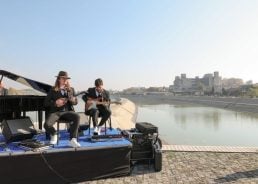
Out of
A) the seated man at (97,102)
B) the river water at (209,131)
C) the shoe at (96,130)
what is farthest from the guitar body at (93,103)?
the river water at (209,131)

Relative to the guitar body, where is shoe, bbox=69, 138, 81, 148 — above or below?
below

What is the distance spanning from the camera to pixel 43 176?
22.6ft

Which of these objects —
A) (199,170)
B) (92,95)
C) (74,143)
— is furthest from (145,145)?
(92,95)

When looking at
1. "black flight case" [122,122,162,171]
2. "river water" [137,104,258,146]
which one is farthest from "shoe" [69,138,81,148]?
"river water" [137,104,258,146]

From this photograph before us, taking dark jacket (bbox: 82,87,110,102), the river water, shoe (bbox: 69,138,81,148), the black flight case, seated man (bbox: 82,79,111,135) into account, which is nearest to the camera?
shoe (bbox: 69,138,81,148)

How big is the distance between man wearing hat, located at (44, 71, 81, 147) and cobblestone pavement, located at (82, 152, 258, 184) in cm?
141

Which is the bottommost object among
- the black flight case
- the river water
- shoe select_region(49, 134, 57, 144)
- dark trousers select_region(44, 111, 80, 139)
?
the river water

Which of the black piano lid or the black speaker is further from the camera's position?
the black piano lid

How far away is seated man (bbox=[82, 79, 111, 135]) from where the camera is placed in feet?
30.0

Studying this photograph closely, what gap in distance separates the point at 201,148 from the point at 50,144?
17.2 ft

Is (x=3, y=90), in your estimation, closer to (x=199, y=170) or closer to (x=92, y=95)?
(x=92, y=95)

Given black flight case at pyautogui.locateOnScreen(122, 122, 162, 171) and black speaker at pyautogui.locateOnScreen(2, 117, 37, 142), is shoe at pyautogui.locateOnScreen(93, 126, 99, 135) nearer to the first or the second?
black flight case at pyautogui.locateOnScreen(122, 122, 162, 171)

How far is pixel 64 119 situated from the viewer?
7.89 metres

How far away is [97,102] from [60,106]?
5.23 ft
